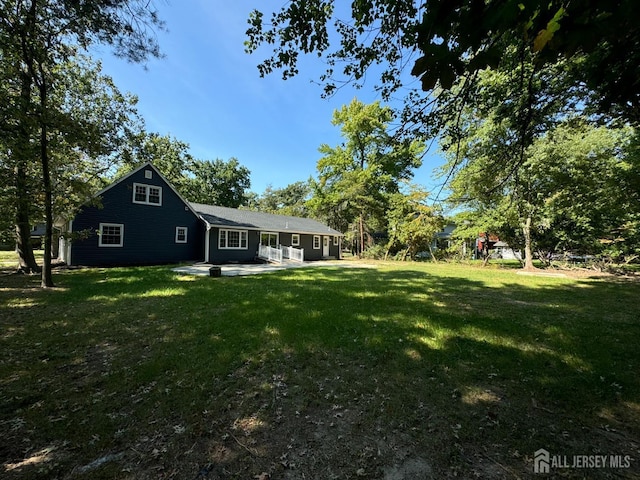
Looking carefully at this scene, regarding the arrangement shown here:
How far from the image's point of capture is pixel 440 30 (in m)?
1.83

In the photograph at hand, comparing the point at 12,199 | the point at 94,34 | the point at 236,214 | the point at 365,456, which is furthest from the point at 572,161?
the point at 12,199

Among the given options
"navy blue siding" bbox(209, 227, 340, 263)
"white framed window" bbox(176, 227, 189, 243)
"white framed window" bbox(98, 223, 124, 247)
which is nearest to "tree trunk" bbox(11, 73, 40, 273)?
"white framed window" bbox(98, 223, 124, 247)

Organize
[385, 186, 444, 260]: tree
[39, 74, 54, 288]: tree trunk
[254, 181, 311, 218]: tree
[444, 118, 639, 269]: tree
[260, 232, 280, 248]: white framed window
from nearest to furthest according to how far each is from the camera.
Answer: [39, 74, 54, 288]: tree trunk < [444, 118, 639, 269]: tree < [260, 232, 280, 248]: white framed window < [385, 186, 444, 260]: tree < [254, 181, 311, 218]: tree

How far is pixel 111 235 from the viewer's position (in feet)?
46.6

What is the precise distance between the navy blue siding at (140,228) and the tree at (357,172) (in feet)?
47.6

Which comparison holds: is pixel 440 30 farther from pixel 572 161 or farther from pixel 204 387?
pixel 572 161

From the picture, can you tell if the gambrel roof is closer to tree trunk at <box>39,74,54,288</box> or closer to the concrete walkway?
the concrete walkway

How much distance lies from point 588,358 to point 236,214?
19.6m

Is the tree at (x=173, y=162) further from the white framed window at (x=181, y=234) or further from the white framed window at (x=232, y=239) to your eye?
the white framed window at (x=232, y=239)

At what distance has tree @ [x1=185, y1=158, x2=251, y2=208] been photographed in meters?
36.3

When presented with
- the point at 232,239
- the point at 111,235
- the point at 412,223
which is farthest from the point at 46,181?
the point at 412,223

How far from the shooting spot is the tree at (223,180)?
1431 inches

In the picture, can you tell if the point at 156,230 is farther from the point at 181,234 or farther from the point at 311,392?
the point at 311,392

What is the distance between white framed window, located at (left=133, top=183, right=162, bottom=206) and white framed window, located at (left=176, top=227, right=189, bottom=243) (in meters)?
1.88
